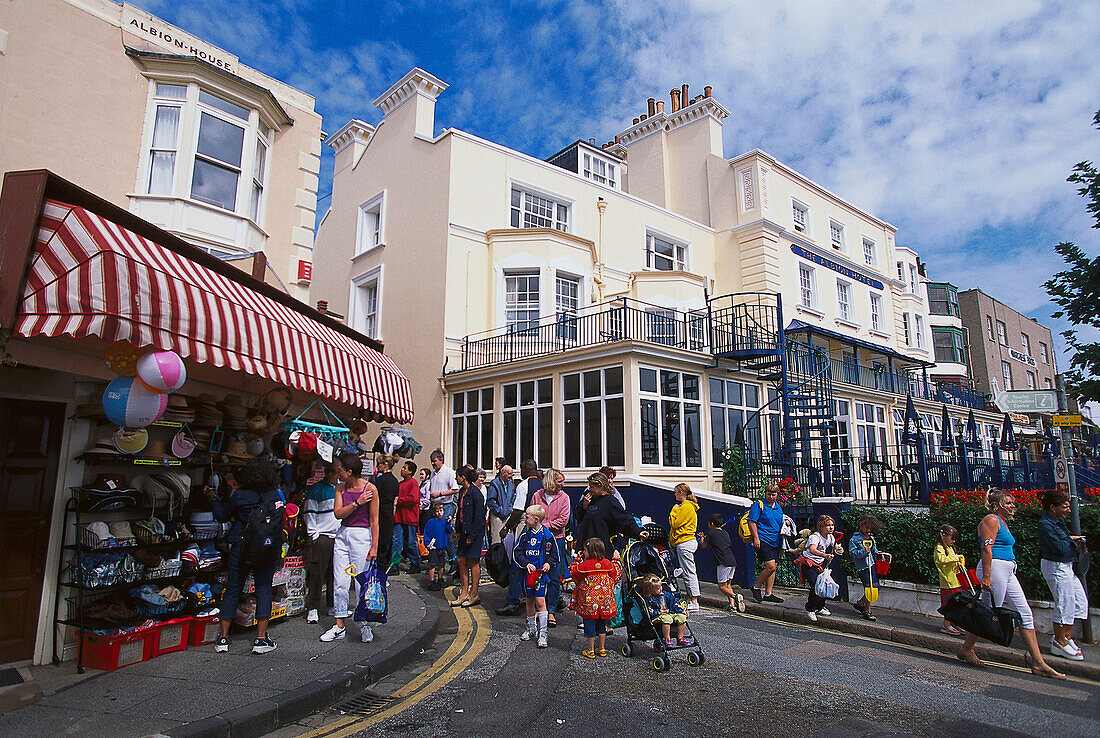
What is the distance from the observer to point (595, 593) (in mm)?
6570

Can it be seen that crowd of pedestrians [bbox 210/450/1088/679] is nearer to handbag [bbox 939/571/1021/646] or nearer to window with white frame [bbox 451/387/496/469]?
handbag [bbox 939/571/1021/646]

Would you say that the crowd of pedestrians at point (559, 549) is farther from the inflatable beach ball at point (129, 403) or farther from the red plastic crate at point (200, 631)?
the inflatable beach ball at point (129, 403)

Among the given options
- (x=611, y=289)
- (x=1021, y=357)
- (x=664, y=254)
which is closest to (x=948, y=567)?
(x=611, y=289)

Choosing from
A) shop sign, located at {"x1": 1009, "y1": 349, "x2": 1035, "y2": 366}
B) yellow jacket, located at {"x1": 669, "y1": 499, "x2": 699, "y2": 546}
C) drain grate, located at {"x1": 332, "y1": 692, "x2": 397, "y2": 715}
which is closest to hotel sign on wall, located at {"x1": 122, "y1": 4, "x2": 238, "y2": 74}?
drain grate, located at {"x1": 332, "y1": 692, "x2": 397, "y2": 715}

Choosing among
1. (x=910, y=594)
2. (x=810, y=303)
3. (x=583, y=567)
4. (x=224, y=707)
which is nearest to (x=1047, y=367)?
(x=810, y=303)

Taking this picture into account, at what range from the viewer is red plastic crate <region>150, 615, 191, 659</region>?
19.8ft

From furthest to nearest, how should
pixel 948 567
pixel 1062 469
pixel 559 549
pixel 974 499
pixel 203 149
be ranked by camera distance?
pixel 974 499 → pixel 203 149 → pixel 559 549 → pixel 948 567 → pixel 1062 469

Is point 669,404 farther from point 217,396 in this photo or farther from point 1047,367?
point 1047,367

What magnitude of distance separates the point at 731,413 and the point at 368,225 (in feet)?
46.3

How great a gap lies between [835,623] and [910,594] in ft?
5.80

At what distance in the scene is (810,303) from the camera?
2444cm

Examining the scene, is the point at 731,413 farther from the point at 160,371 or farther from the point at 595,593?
the point at 160,371

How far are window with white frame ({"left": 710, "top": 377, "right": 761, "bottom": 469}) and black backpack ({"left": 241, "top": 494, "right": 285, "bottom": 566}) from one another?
36.2 ft

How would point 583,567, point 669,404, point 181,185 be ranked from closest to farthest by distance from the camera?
point 583,567
point 181,185
point 669,404
